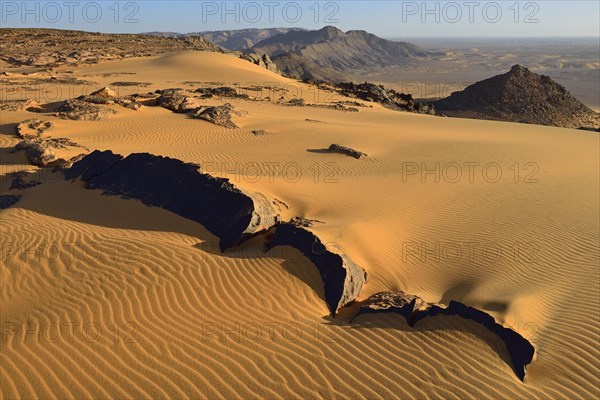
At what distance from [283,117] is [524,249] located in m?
15.0

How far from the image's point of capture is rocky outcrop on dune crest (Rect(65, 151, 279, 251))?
804cm

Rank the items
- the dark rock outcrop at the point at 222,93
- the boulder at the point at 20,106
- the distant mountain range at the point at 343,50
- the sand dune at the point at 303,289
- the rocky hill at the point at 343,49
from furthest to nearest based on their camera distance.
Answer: the rocky hill at the point at 343,49
the distant mountain range at the point at 343,50
the dark rock outcrop at the point at 222,93
the boulder at the point at 20,106
the sand dune at the point at 303,289

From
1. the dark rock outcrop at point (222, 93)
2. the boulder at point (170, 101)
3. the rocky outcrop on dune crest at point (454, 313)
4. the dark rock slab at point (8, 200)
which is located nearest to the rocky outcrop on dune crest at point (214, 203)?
the rocky outcrop on dune crest at point (454, 313)

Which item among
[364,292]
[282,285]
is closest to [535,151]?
[364,292]

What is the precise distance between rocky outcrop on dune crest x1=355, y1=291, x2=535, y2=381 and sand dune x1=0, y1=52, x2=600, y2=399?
0.42 ft

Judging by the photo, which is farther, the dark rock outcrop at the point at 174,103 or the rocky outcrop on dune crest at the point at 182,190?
the dark rock outcrop at the point at 174,103

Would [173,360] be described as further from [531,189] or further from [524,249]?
[531,189]

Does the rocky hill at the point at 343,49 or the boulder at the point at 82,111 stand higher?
the rocky hill at the point at 343,49

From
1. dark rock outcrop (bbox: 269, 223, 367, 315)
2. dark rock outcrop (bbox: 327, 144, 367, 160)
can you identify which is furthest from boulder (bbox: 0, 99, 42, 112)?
dark rock outcrop (bbox: 269, 223, 367, 315)

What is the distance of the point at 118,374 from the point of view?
197 inches

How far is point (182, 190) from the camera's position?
9047mm

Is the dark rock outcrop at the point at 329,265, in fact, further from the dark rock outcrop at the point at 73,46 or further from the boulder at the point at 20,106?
the dark rock outcrop at the point at 73,46

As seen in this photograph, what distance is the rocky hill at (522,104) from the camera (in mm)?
37938

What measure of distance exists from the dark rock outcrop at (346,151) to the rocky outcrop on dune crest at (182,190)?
275 inches
